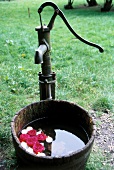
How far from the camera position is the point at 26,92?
3.14 meters

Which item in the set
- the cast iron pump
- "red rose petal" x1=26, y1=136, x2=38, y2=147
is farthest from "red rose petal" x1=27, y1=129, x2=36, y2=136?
the cast iron pump

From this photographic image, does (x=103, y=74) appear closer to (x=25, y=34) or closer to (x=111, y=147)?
(x=111, y=147)

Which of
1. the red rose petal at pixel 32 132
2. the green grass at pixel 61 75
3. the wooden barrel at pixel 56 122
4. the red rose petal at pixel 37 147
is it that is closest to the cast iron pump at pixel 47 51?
the wooden barrel at pixel 56 122

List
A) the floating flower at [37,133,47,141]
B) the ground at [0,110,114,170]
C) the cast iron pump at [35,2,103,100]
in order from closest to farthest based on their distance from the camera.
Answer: the cast iron pump at [35,2,103,100] → the floating flower at [37,133,47,141] → the ground at [0,110,114,170]

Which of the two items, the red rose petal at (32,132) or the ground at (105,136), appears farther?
the ground at (105,136)

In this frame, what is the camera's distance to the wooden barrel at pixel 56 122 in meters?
1.48

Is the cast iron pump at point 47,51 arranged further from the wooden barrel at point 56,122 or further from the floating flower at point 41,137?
the floating flower at point 41,137

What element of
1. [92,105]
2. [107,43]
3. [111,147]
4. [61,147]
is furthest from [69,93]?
[107,43]

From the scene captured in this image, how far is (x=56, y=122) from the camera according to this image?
2111mm

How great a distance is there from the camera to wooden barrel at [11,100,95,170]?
1477 millimetres

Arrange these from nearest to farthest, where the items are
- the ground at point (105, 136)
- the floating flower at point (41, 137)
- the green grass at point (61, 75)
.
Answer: the floating flower at point (41, 137)
the ground at point (105, 136)
the green grass at point (61, 75)

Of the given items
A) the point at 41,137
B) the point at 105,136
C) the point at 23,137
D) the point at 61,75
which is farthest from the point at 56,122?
the point at 61,75

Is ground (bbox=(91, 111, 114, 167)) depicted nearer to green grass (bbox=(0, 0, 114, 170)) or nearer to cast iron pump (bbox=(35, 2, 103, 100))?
green grass (bbox=(0, 0, 114, 170))

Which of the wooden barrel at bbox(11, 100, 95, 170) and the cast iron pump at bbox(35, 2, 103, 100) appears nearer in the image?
the wooden barrel at bbox(11, 100, 95, 170)
